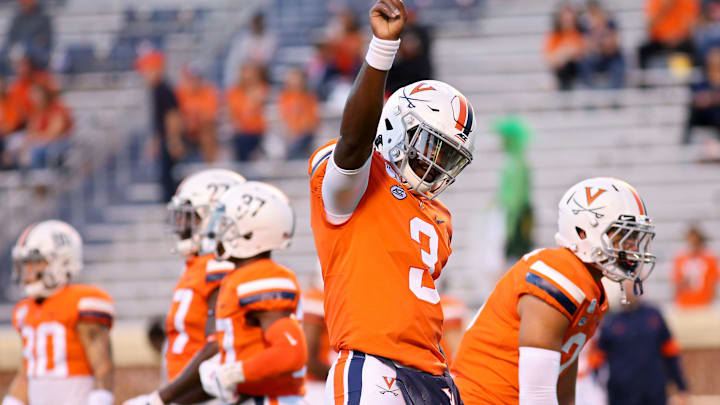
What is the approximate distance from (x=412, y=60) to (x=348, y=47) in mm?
1169

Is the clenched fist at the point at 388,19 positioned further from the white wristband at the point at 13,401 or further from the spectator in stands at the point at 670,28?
the spectator in stands at the point at 670,28

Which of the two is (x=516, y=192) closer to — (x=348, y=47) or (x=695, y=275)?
(x=695, y=275)

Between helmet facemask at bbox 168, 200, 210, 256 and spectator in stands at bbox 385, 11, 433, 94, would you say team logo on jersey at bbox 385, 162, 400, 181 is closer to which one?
helmet facemask at bbox 168, 200, 210, 256

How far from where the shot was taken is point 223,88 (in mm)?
14195

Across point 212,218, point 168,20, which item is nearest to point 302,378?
point 212,218

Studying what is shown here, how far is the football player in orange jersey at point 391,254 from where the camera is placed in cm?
362

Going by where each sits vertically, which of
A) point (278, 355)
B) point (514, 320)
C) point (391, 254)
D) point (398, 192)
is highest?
point (398, 192)

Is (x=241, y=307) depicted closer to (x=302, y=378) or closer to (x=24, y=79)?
(x=302, y=378)

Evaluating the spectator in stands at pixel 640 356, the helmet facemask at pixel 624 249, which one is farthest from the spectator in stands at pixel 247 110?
the helmet facemask at pixel 624 249

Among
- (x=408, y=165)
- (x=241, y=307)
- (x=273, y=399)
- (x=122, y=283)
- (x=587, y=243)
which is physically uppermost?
(x=408, y=165)

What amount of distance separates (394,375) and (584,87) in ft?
32.9

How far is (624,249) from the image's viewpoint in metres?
4.41

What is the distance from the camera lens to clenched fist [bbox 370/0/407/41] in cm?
334

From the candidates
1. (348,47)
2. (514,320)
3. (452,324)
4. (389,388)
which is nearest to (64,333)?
(452,324)
